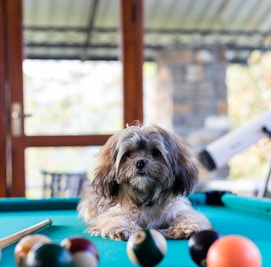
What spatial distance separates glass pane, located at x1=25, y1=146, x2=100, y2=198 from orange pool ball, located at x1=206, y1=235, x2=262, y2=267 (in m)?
3.26

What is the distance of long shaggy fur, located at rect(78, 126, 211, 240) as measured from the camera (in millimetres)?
2186

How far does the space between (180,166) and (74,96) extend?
2861 mm

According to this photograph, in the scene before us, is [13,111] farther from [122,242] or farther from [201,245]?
[201,245]

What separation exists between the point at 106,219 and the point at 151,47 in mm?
4360

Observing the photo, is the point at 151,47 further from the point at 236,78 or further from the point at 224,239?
the point at 224,239

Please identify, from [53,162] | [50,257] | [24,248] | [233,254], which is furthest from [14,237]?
[53,162]

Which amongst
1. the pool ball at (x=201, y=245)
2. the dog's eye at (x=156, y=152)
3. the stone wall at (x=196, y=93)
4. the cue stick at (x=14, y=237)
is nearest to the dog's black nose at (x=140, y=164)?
the dog's eye at (x=156, y=152)

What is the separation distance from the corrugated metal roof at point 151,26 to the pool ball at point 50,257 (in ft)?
12.6

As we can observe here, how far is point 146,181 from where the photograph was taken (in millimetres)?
2176

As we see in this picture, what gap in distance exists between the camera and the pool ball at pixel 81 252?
120cm

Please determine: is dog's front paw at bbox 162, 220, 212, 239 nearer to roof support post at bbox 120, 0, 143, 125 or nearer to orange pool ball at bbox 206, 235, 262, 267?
orange pool ball at bbox 206, 235, 262, 267

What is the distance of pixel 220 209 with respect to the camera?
10.1ft

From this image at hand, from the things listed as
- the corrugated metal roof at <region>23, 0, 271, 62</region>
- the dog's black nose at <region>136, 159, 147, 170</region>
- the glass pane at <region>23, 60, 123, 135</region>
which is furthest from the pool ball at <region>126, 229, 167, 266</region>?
the corrugated metal roof at <region>23, 0, 271, 62</region>

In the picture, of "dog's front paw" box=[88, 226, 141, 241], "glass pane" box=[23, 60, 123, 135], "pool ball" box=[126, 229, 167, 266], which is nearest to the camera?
"pool ball" box=[126, 229, 167, 266]
